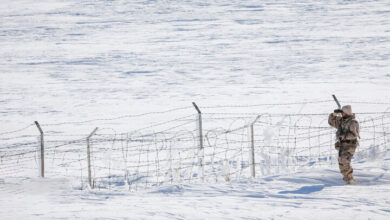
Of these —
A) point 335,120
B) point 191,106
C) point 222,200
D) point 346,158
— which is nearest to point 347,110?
point 335,120

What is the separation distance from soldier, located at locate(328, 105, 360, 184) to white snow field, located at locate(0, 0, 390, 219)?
0.82ft

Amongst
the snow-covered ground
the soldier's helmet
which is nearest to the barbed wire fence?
the snow-covered ground

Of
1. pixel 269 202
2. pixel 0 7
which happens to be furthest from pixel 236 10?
pixel 269 202

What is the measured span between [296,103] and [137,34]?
75.6ft

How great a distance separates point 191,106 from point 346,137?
36.2 ft

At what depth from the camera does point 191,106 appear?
18.2 m

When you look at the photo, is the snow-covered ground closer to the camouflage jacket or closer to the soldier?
the soldier

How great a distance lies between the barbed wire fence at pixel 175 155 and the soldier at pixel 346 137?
2.93ft

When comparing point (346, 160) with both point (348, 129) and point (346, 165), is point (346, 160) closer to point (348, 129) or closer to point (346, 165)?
point (346, 165)

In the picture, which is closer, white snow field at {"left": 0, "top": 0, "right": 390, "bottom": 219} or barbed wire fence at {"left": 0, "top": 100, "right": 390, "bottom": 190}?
white snow field at {"left": 0, "top": 0, "right": 390, "bottom": 219}

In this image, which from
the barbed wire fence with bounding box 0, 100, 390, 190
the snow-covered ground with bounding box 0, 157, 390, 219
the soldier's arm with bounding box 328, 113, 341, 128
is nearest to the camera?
the snow-covered ground with bounding box 0, 157, 390, 219

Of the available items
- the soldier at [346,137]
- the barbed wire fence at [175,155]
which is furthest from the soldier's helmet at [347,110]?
the barbed wire fence at [175,155]

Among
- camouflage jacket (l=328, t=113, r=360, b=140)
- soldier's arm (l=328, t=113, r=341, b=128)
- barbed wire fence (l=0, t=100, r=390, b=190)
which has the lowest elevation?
barbed wire fence (l=0, t=100, r=390, b=190)

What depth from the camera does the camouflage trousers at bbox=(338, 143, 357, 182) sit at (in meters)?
7.37
